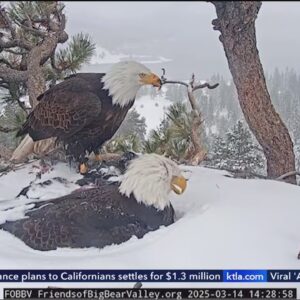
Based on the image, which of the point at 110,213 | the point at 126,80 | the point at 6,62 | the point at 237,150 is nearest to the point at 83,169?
the point at 126,80

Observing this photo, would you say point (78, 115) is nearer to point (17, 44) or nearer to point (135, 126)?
point (135, 126)

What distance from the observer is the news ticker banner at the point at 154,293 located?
93 centimetres

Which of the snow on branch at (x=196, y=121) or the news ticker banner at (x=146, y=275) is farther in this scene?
the snow on branch at (x=196, y=121)

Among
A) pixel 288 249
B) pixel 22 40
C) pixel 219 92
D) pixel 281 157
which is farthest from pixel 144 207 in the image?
pixel 22 40

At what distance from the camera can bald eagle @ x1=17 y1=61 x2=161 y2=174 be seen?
152 centimetres

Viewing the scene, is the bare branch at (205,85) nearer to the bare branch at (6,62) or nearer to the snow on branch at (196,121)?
the snow on branch at (196,121)

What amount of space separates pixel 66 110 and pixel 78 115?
1.8 inches

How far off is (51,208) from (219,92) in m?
0.99

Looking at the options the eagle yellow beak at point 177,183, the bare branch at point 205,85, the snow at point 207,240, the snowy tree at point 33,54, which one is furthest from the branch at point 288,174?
the snowy tree at point 33,54

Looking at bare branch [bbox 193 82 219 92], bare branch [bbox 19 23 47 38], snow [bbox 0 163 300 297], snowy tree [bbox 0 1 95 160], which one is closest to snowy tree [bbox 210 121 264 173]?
bare branch [bbox 193 82 219 92]

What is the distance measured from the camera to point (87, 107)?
60.2 inches

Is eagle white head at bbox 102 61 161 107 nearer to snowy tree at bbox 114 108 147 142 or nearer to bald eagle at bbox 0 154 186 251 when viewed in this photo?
bald eagle at bbox 0 154 186 251

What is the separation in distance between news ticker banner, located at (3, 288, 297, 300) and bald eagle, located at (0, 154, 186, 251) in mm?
197

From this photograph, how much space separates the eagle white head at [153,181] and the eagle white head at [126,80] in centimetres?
32
